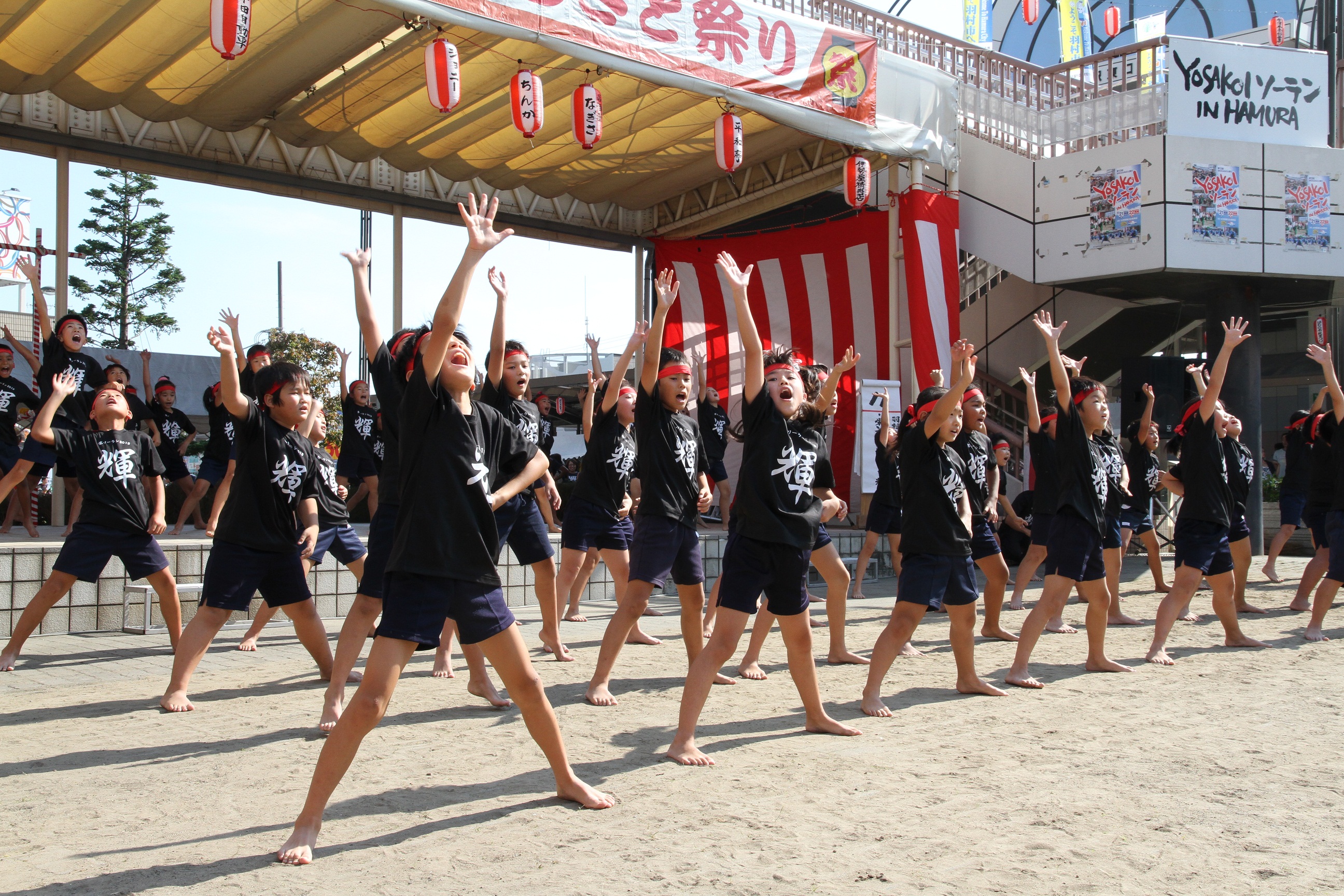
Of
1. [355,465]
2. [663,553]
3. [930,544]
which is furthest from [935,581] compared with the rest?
[355,465]

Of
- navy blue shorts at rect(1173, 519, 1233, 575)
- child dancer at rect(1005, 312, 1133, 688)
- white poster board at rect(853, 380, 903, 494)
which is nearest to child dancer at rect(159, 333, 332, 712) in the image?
child dancer at rect(1005, 312, 1133, 688)

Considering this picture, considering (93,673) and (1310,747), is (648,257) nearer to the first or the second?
→ (93,673)

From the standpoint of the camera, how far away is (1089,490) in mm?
5609

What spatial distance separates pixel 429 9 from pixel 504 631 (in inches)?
267

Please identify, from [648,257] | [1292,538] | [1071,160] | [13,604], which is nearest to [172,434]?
[13,604]

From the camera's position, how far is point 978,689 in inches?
207

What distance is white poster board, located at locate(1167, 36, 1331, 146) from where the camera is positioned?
12641 mm

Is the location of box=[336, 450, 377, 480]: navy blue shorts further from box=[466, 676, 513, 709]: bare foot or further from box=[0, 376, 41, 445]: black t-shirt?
box=[466, 676, 513, 709]: bare foot

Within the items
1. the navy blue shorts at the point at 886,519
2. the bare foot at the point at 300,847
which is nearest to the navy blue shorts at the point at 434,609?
the bare foot at the point at 300,847

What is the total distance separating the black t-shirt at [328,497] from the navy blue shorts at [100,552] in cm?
87

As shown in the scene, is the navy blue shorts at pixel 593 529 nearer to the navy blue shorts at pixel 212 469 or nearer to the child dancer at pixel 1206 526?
the child dancer at pixel 1206 526

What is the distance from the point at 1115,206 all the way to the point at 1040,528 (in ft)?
21.6

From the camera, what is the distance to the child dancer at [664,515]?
16.3ft

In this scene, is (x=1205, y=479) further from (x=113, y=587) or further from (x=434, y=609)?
(x=113, y=587)
